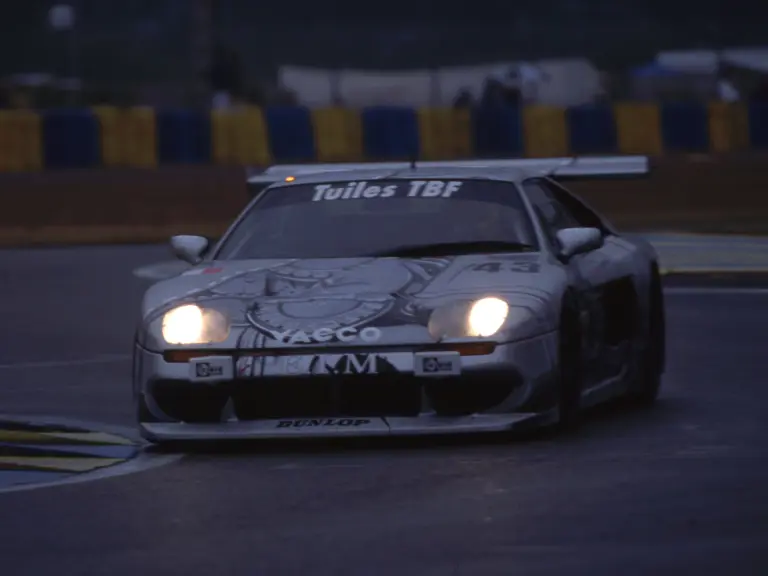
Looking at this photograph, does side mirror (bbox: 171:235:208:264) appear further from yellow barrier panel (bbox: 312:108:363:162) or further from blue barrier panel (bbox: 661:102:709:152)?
blue barrier panel (bbox: 661:102:709:152)

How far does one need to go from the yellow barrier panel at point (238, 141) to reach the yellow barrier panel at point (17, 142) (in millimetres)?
3020

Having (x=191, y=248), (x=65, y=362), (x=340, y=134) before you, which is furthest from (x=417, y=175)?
(x=340, y=134)

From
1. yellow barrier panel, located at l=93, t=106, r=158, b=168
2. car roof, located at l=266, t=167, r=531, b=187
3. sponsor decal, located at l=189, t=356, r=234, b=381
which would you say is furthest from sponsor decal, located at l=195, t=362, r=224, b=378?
yellow barrier panel, located at l=93, t=106, r=158, b=168

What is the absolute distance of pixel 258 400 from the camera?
8703 mm

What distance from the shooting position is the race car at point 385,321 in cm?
862

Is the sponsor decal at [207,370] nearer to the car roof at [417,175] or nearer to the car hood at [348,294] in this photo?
the car hood at [348,294]

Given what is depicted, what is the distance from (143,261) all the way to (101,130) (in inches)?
475

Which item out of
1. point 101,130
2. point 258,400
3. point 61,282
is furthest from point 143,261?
point 258,400

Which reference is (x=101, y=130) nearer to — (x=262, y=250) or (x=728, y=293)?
(x=728, y=293)

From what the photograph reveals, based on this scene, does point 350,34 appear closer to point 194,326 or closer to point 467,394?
point 194,326

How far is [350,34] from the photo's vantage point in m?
88.3

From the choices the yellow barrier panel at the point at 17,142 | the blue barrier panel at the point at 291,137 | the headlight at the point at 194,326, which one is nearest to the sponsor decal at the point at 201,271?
the headlight at the point at 194,326

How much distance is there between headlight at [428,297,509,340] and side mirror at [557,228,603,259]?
0.78 meters

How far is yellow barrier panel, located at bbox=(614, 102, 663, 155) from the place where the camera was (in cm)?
3678
